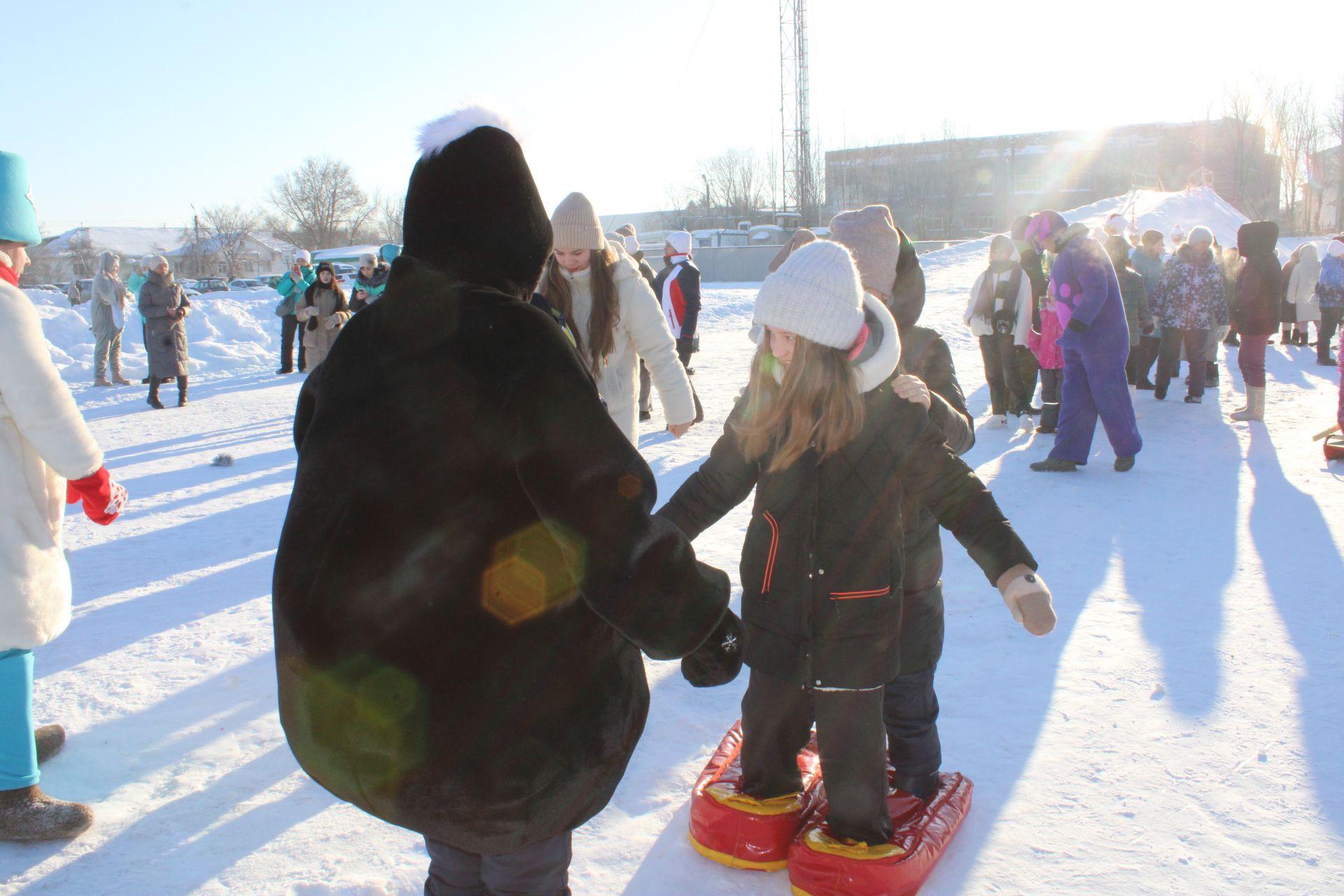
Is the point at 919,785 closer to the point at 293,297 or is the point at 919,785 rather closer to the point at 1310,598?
the point at 1310,598

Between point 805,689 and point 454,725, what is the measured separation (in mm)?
1120

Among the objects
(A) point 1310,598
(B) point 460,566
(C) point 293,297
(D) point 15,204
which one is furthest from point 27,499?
(C) point 293,297

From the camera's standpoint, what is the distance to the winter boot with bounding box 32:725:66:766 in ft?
9.12

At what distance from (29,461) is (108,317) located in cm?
1035

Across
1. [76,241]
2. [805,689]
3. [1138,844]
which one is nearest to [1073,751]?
[1138,844]

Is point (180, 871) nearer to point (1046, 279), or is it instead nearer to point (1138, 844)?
point (1138, 844)

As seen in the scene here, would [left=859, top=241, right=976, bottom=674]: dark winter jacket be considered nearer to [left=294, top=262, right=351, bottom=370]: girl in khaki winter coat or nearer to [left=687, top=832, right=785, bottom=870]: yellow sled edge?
[left=687, top=832, right=785, bottom=870]: yellow sled edge

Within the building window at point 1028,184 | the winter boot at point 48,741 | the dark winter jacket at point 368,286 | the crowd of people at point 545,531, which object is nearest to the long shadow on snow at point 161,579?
the winter boot at point 48,741

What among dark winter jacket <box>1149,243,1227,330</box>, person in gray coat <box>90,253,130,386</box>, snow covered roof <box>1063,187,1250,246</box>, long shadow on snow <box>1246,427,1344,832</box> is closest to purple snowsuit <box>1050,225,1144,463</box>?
long shadow on snow <box>1246,427,1344,832</box>

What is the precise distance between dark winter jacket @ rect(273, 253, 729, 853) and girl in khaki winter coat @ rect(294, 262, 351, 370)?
10.3 m

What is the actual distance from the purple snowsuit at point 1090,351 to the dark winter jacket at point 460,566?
18.7ft

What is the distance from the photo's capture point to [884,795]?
7.04 ft

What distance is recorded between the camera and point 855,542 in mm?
2057

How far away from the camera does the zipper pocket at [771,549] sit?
213cm
